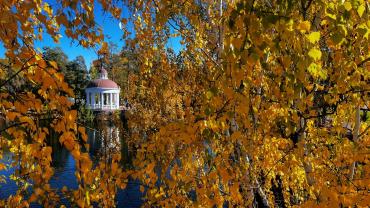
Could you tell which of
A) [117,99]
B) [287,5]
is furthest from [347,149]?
[117,99]

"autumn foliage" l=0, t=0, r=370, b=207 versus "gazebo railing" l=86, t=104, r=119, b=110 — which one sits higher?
"gazebo railing" l=86, t=104, r=119, b=110

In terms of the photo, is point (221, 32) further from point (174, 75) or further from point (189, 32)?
→ point (174, 75)

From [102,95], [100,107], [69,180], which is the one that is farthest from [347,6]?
[102,95]

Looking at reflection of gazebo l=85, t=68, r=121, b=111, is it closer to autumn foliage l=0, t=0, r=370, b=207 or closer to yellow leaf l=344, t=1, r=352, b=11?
autumn foliage l=0, t=0, r=370, b=207

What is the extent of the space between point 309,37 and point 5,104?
2.50 meters

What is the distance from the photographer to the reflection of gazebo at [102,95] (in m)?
66.0

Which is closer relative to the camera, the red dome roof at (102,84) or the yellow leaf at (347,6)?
the yellow leaf at (347,6)

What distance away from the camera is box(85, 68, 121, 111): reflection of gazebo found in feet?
217

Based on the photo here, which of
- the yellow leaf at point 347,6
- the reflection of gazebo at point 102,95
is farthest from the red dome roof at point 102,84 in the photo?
the yellow leaf at point 347,6

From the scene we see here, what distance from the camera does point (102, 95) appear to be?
6656 centimetres

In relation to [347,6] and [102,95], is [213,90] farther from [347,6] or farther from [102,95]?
[102,95]

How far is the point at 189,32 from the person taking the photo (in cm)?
736

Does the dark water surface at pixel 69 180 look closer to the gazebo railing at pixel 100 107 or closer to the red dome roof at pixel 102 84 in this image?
the gazebo railing at pixel 100 107

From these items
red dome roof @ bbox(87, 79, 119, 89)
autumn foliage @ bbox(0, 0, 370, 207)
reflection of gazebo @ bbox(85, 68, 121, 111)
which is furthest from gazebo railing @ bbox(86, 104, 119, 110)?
autumn foliage @ bbox(0, 0, 370, 207)
